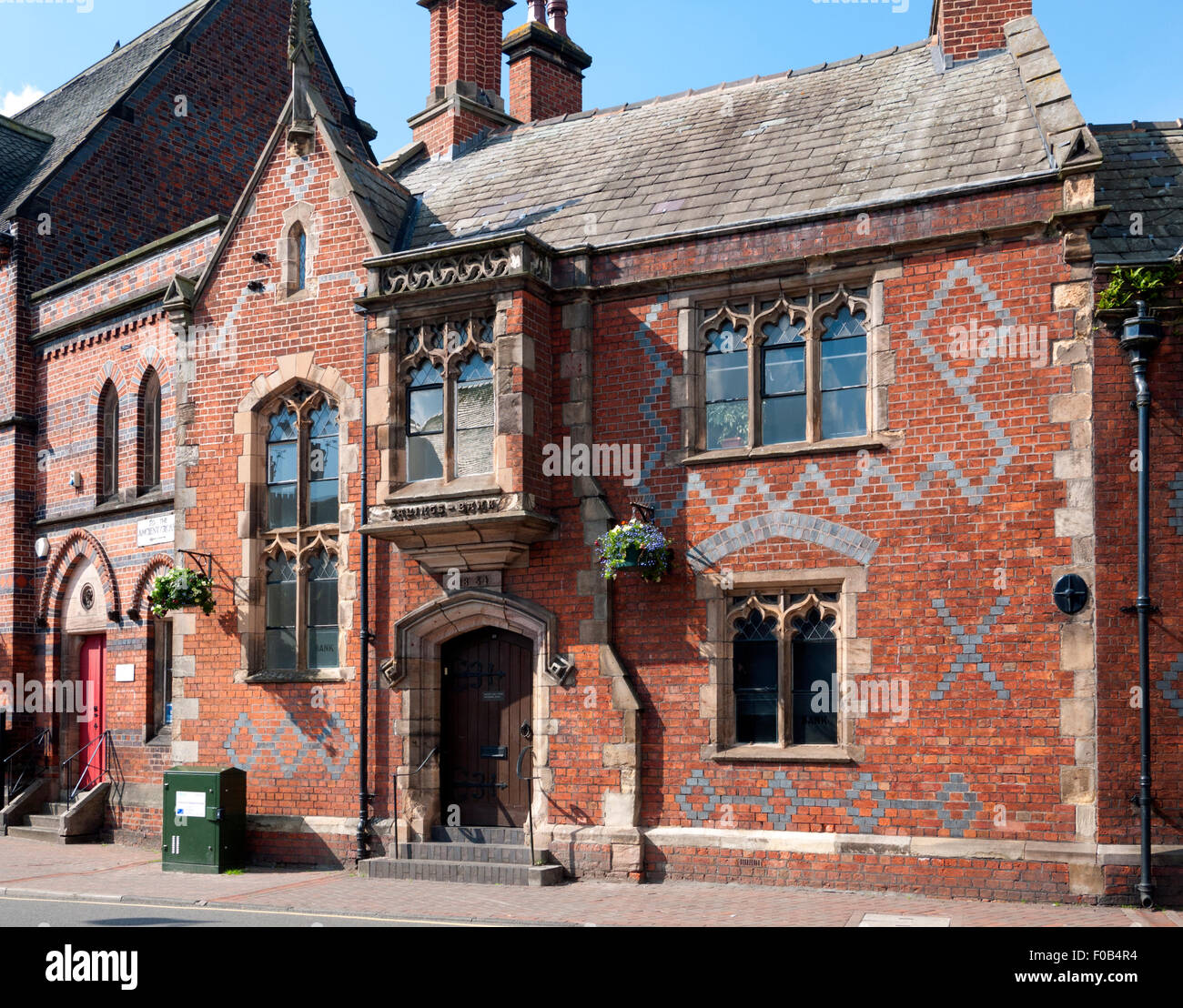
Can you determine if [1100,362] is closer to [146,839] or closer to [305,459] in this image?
[305,459]

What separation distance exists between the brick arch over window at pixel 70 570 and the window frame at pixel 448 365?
697cm

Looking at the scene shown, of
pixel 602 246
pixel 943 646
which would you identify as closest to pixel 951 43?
pixel 602 246

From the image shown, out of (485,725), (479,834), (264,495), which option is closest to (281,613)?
(264,495)

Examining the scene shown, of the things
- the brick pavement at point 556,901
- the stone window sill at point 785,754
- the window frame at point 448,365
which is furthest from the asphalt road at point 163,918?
the window frame at point 448,365

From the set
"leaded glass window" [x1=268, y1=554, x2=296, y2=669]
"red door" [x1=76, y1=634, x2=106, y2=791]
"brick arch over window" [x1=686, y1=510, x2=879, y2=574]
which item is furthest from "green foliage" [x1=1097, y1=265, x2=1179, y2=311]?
"red door" [x1=76, y1=634, x2=106, y2=791]

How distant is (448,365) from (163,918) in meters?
6.74

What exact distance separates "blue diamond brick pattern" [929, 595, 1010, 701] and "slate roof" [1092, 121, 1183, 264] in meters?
3.62

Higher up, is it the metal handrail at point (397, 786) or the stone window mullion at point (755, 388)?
the stone window mullion at point (755, 388)

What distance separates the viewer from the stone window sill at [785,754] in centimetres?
1304

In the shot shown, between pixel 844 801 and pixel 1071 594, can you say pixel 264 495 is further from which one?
pixel 1071 594

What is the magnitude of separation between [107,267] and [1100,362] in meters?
15.2

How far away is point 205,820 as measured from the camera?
615 inches

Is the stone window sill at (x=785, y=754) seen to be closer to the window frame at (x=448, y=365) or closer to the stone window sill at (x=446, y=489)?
the stone window sill at (x=446, y=489)
